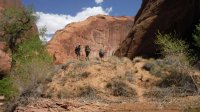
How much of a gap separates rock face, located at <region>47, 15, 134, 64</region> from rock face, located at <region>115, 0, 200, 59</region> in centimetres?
3868

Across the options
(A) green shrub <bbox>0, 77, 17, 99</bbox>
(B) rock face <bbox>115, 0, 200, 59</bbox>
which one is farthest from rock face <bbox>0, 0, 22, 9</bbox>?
(A) green shrub <bbox>0, 77, 17, 99</bbox>

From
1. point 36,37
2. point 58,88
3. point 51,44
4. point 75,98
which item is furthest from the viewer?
point 51,44

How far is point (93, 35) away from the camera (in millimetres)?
83688

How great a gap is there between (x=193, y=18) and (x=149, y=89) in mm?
10668

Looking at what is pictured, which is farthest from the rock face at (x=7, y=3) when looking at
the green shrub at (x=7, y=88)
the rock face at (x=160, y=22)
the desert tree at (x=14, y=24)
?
the green shrub at (x=7, y=88)

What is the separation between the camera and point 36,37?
3647cm

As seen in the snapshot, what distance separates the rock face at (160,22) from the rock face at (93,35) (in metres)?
38.7

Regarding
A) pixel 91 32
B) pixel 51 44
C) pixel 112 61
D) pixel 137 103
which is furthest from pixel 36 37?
pixel 91 32

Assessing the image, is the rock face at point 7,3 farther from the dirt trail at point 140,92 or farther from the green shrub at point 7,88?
the dirt trail at point 140,92

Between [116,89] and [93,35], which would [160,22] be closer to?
[116,89]

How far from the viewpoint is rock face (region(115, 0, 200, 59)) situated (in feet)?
97.8

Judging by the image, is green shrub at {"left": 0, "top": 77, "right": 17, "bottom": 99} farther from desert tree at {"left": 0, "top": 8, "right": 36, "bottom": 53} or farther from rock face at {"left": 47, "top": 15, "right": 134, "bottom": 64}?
rock face at {"left": 47, "top": 15, "right": 134, "bottom": 64}

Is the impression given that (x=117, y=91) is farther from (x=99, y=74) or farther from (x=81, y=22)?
(x=81, y=22)

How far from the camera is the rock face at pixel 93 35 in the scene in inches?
2982
